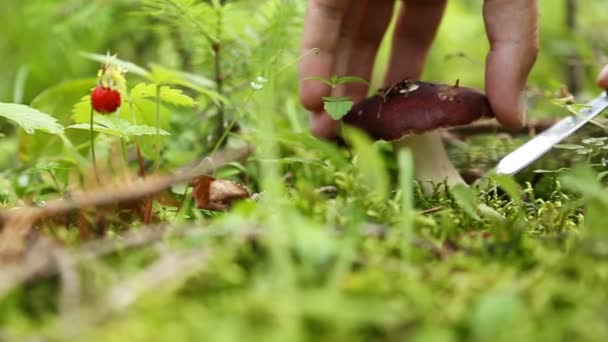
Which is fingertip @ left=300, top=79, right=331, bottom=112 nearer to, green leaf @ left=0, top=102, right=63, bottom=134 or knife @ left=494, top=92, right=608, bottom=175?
knife @ left=494, top=92, right=608, bottom=175

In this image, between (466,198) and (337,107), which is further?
(337,107)

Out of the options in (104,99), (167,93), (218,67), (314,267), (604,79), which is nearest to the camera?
(314,267)

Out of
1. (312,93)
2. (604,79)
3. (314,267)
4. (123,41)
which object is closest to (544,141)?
(604,79)

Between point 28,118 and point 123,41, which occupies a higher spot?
point 28,118

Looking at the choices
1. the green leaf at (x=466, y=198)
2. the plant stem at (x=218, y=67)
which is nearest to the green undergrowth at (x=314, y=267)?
the green leaf at (x=466, y=198)

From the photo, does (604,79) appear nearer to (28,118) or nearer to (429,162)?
(429,162)

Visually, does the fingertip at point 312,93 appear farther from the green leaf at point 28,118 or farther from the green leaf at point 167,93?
the green leaf at point 28,118

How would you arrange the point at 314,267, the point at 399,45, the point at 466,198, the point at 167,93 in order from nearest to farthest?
the point at 314,267, the point at 466,198, the point at 167,93, the point at 399,45
